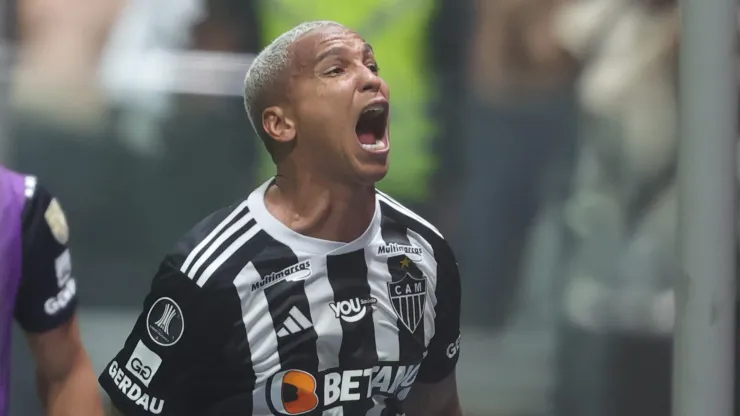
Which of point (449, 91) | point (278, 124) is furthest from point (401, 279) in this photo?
point (449, 91)

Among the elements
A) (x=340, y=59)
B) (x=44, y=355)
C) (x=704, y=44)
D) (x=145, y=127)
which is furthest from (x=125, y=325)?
(x=704, y=44)

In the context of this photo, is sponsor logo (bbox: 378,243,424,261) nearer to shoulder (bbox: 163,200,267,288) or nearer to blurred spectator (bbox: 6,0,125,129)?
shoulder (bbox: 163,200,267,288)

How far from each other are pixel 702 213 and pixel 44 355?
0.79 meters

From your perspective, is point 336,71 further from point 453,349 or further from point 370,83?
point 453,349

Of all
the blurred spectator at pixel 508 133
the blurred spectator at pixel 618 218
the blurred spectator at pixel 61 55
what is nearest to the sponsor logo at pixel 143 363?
the blurred spectator at pixel 61 55

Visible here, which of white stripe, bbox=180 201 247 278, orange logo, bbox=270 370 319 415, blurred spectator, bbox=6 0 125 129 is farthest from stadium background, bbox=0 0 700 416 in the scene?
orange logo, bbox=270 370 319 415

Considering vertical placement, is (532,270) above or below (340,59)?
below

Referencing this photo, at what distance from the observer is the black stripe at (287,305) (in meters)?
1.15

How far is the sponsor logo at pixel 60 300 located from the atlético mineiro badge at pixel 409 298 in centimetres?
39

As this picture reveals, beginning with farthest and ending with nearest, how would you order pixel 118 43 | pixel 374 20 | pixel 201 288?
pixel 118 43, pixel 374 20, pixel 201 288

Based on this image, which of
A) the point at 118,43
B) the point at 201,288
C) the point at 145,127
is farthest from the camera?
the point at 145,127

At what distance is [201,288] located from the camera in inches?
44.6

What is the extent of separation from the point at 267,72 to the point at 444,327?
38 centimetres

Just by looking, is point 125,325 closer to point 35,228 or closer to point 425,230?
point 35,228
